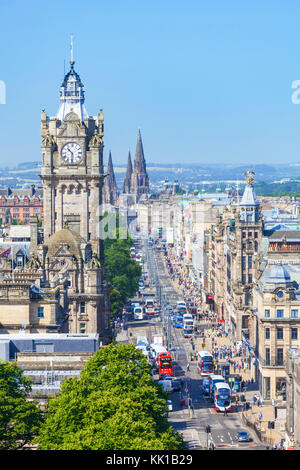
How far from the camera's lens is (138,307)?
18875 cm

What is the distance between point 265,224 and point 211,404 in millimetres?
60469

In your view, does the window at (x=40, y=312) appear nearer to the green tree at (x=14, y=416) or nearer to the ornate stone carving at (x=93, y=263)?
the ornate stone carving at (x=93, y=263)

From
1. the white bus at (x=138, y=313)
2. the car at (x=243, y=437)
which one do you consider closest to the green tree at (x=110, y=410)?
the car at (x=243, y=437)

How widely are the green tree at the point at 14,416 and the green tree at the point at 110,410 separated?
121 centimetres

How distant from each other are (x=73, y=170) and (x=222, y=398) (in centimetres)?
3719

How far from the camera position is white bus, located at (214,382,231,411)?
364 feet

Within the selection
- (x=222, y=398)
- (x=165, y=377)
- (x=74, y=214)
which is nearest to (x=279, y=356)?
(x=165, y=377)

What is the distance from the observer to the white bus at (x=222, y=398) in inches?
4373

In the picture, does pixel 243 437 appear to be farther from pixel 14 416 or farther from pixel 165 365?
pixel 14 416

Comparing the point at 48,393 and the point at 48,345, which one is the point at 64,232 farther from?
the point at 48,393

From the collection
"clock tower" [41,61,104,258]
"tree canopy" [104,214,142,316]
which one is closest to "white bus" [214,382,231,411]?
"clock tower" [41,61,104,258]

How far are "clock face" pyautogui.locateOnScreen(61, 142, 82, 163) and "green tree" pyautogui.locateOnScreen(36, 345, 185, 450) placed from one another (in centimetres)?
4835

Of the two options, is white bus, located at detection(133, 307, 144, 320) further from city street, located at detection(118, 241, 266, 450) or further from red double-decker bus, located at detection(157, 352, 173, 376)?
red double-decker bus, located at detection(157, 352, 173, 376)
